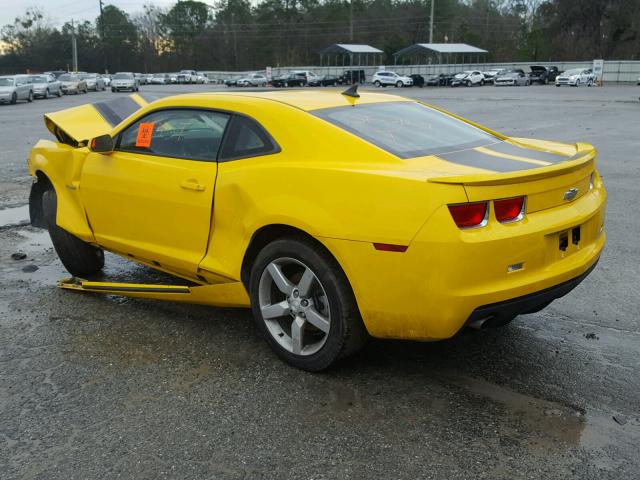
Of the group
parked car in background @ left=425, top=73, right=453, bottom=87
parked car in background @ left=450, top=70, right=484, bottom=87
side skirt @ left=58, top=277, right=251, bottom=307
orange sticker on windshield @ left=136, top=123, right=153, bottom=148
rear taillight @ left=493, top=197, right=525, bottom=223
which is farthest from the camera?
parked car in background @ left=425, top=73, right=453, bottom=87

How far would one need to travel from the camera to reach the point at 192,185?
13.0 feet

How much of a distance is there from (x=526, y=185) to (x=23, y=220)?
21.2 feet

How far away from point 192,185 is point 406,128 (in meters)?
1.40

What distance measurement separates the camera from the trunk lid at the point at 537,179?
2.99 meters

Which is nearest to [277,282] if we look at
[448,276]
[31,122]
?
[448,276]

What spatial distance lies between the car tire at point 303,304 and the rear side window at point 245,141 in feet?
1.93

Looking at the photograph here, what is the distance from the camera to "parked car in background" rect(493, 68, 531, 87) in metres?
56.3

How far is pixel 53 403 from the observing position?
3398 millimetres

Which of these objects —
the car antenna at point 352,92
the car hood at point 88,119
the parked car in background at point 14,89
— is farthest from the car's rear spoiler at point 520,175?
Answer: the parked car in background at point 14,89

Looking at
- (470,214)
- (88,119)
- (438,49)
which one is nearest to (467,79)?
(438,49)

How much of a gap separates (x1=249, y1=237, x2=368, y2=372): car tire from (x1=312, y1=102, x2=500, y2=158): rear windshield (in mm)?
747

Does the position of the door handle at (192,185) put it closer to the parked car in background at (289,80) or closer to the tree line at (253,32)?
the parked car in background at (289,80)

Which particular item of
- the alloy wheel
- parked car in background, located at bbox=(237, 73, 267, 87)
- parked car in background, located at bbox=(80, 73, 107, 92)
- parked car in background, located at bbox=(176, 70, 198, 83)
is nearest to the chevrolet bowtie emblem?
the alloy wheel

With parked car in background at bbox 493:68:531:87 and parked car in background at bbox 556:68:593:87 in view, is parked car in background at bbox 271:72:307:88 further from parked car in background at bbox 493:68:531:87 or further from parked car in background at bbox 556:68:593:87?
parked car in background at bbox 556:68:593:87
